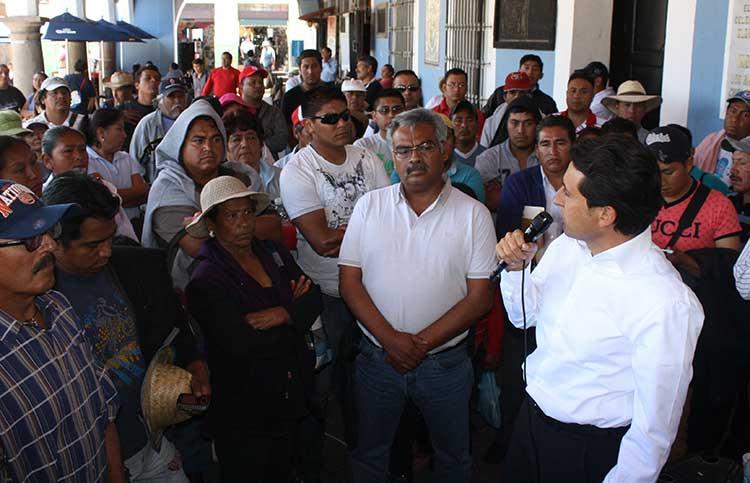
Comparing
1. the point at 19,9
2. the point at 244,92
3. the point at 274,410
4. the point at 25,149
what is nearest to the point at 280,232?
the point at 274,410

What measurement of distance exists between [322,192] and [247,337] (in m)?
1.09

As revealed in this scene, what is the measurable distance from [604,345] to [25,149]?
3.09m

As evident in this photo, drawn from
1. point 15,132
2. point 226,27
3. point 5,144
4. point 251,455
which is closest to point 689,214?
point 251,455

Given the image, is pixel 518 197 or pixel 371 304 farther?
pixel 518 197

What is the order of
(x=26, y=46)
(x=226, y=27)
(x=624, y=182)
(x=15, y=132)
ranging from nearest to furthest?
(x=624, y=182)
(x=15, y=132)
(x=26, y=46)
(x=226, y=27)

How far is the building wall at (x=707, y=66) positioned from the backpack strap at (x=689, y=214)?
89.9 inches

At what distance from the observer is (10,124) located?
17.5 feet

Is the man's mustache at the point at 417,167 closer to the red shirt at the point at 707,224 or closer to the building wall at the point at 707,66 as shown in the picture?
the red shirt at the point at 707,224

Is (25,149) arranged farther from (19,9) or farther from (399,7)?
(399,7)

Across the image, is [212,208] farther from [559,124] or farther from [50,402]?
[559,124]

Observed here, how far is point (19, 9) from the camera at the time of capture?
13875 millimetres

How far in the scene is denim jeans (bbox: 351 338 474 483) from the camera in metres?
3.54

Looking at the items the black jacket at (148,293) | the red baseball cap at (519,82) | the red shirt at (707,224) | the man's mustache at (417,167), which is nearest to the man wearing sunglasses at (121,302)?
the black jacket at (148,293)

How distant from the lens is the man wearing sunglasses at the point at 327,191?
4.09 meters
